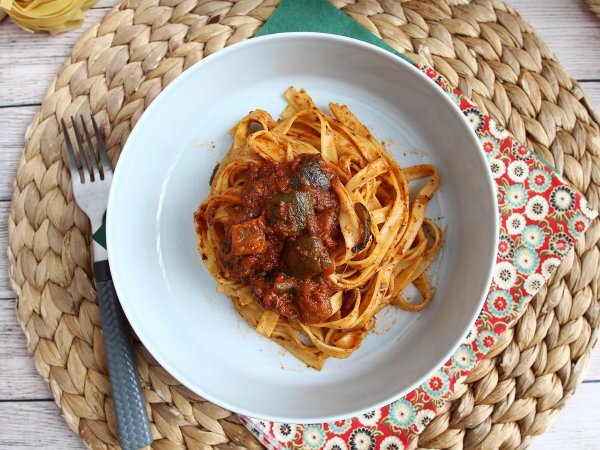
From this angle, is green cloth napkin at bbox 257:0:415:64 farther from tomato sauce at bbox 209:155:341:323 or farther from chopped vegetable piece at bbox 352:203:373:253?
chopped vegetable piece at bbox 352:203:373:253

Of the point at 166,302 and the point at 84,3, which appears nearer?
the point at 166,302

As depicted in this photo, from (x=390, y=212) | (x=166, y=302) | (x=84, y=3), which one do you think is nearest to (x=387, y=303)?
(x=390, y=212)

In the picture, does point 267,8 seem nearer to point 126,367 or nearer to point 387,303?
point 387,303

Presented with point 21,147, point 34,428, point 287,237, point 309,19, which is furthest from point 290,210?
point 34,428

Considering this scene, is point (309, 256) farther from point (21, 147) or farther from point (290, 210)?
point (21, 147)

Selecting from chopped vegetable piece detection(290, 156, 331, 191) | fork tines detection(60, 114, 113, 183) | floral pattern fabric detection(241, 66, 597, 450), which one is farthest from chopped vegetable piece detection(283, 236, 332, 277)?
fork tines detection(60, 114, 113, 183)
